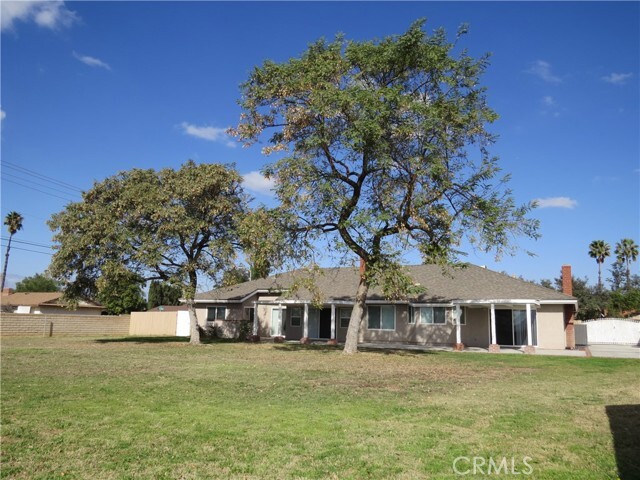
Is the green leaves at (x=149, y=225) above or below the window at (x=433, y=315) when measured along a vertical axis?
above

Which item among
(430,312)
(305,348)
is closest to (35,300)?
(305,348)

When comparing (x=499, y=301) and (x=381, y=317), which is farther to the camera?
(x=381, y=317)

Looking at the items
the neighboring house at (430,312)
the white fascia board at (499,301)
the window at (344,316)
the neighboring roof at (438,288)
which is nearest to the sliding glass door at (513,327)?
the neighboring house at (430,312)

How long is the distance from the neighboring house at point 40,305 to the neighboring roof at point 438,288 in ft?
73.7

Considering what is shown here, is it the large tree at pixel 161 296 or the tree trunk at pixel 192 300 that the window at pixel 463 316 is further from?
the large tree at pixel 161 296

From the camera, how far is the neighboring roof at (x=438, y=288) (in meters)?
28.0

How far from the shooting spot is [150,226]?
26266 mm

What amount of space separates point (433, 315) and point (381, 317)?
3.40 meters

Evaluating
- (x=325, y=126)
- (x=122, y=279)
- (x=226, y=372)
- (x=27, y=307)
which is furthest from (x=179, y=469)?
(x=27, y=307)

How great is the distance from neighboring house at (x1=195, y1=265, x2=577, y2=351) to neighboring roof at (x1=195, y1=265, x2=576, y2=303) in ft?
0.17

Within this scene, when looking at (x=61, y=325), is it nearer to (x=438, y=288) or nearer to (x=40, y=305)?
(x=40, y=305)

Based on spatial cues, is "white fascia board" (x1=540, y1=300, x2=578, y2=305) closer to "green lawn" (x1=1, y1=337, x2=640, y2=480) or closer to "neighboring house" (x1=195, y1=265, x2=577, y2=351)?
"neighboring house" (x1=195, y1=265, x2=577, y2=351)

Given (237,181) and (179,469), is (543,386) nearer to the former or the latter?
(179,469)

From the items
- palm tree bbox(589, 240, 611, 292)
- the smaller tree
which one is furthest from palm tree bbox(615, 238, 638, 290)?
the smaller tree
